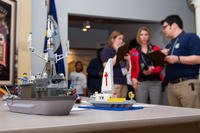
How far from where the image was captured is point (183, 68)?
2447 mm

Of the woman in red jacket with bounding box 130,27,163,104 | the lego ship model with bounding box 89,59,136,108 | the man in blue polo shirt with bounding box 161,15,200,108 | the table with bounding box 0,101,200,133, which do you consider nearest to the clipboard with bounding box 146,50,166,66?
the man in blue polo shirt with bounding box 161,15,200,108

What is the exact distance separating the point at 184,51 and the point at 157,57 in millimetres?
215

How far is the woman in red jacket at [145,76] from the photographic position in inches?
110

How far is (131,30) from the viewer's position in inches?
236

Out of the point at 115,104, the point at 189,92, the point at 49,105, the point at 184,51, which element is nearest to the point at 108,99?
the point at 115,104

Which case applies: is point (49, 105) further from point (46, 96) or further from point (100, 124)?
point (100, 124)

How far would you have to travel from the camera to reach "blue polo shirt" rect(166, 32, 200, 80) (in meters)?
2.42

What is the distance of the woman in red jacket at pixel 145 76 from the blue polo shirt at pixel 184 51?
0.26 metres

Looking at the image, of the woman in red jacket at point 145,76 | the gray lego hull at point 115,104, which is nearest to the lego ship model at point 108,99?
the gray lego hull at point 115,104

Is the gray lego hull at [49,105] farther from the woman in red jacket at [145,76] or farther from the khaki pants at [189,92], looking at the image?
the woman in red jacket at [145,76]

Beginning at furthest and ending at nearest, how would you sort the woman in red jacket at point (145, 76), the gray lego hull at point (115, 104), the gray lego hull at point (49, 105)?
the woman in red jacket at point (145, 76) < the gray lego hull at point (115, 104) < the gray lego hull at point (49, 105)

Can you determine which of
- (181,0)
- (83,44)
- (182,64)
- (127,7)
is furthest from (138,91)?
(83,44)

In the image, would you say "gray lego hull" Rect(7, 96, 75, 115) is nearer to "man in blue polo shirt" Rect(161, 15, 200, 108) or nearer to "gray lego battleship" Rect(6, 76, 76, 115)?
"gray lego battleship" Rect(6, 76, 76, 115)

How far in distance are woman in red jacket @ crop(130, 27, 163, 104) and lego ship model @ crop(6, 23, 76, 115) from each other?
6.69ft
